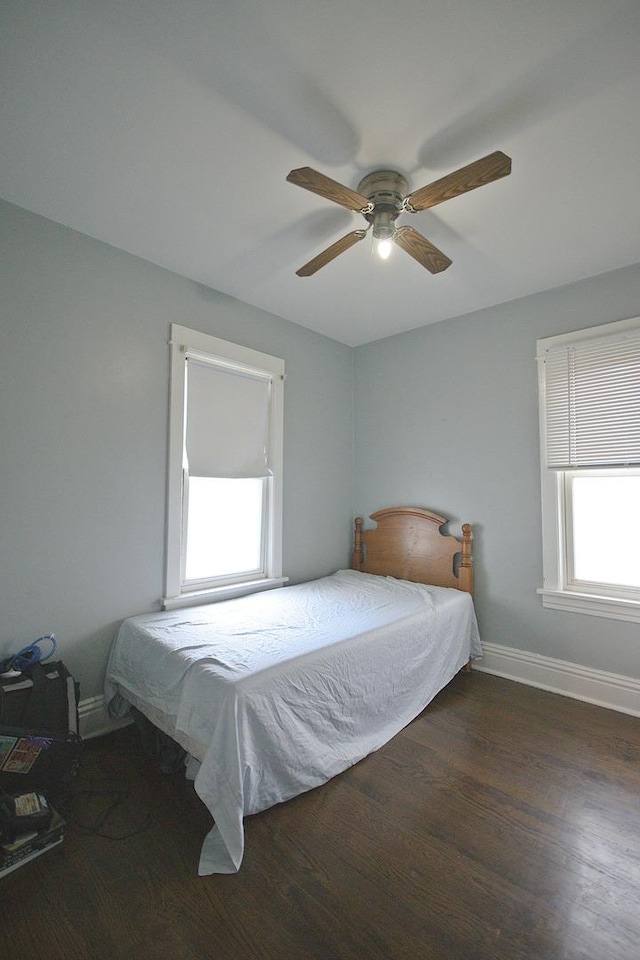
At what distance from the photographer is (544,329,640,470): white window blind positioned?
2.43 meters

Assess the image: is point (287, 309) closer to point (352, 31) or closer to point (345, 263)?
point (345, 263)

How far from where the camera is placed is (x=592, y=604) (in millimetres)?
2553

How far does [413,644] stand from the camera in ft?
7.61

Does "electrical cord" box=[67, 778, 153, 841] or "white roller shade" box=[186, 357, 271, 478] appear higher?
"white roller shade" box=[186, 357, 271, 478]

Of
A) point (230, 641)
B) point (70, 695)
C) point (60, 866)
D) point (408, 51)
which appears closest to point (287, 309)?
point (408, 51)

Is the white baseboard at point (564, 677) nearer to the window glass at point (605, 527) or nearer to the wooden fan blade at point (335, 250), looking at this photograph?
the window glass at point (605, 527)

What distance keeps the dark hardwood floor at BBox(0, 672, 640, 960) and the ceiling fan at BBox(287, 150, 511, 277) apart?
7.79 ft

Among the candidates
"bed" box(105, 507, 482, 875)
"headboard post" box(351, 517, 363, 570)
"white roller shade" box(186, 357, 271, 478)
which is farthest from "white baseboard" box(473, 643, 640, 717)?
"white roller shade" box(186, 357, 271, 478)

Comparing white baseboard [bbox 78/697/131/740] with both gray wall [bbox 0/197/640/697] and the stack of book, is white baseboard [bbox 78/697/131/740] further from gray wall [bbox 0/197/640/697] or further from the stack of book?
the stack of book

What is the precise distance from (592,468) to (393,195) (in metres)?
1.98

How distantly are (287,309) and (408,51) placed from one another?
1850mm

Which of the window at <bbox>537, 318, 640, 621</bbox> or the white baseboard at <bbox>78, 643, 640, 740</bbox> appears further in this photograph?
the window at <bbox>537, 318, 640, 621</bbox>

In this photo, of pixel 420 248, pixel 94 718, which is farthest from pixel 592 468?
pixel 94 718

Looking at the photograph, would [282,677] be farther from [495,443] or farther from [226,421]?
[495,443]
